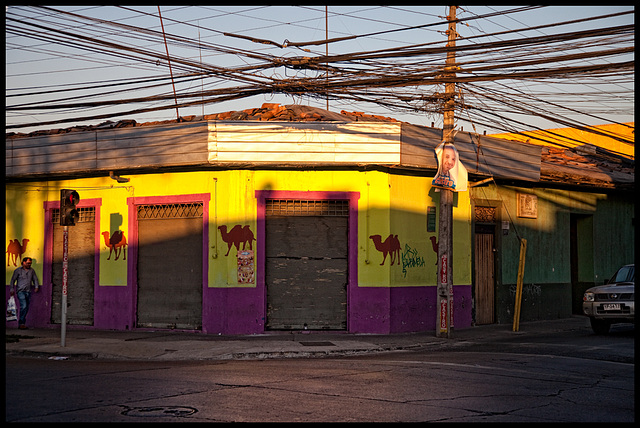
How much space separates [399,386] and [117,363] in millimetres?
5543

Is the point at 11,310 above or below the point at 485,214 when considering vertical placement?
below

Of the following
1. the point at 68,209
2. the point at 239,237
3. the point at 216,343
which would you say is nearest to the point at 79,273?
the point at 239,237

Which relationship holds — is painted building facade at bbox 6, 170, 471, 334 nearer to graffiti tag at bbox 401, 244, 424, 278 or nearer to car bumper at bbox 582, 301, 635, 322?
graffiti tag at bbox 401, 244, 424, 278

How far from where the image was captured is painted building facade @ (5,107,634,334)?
18562 millimetres

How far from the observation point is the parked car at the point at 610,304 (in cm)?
1739

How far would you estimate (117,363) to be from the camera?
515 inches

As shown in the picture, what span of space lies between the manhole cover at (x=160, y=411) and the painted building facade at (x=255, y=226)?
399 inches

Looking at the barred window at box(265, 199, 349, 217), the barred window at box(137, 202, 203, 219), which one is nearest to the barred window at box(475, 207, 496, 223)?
the barred window at box(265, 199, 349, 217)

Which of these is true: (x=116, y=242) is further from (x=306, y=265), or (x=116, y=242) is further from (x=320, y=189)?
(x=320, y=189)

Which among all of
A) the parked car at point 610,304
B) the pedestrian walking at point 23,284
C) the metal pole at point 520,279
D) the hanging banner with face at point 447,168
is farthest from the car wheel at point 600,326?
the pedestrian walking at point 23,284

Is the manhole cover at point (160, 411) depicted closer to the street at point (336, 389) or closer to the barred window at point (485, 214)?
the street at point (336, 389)

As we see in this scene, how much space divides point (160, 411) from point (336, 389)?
261cm

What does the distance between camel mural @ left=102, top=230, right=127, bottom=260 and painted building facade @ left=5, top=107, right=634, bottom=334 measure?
1.4 inches

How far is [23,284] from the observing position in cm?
2005
